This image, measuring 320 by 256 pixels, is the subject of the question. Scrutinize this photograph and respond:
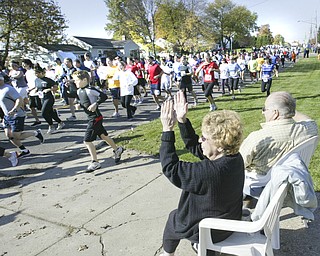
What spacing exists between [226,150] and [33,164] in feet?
16.5

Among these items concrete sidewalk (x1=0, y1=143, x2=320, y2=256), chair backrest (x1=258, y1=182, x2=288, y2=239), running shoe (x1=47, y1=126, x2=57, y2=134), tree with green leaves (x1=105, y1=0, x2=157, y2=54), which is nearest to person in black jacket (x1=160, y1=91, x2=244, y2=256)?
chair backrest (x1=258, y1=182, x2=288, y2=239)

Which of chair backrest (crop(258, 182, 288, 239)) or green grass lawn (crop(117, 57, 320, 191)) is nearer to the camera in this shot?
chair backrest (crop(258, 182, 288, 239))

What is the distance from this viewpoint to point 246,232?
1.94m

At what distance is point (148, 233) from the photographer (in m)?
3.19

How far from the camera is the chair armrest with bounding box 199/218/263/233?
1910 mm

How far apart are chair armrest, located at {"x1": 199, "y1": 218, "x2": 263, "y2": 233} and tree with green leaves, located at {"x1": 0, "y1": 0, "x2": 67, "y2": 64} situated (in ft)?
83.4

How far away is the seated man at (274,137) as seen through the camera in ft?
9.08

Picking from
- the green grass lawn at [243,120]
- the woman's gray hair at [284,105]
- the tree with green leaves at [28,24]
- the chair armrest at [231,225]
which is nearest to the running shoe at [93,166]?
the green grass lawn at [243,120]

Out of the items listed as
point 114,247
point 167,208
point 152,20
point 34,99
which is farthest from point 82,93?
point 152,20

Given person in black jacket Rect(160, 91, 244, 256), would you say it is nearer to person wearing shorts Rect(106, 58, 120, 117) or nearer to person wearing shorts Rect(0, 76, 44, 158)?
person wearing shorts Rect(0, 76, 44, 158)

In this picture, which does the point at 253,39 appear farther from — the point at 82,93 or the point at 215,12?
the point at 82,93

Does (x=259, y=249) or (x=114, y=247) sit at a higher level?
(x=259, y=249)

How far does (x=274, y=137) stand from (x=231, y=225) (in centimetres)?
117

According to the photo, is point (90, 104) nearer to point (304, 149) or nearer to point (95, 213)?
point (95, 213)
